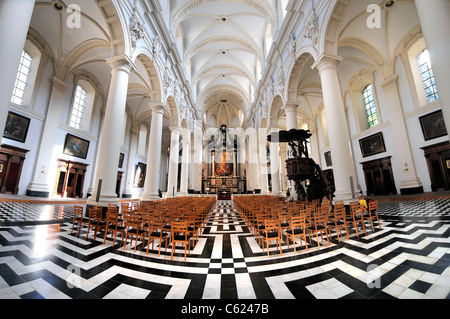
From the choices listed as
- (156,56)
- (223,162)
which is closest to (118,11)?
(156,56)

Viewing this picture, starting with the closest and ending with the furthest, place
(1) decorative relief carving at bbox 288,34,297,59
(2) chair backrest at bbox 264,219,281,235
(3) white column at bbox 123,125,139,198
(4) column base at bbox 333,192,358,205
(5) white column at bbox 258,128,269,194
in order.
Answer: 1. (2) chair backrest at bbox 264,219,281,235
2. (4) column base at bbox 333,192,358,205
3. (1) decorative relief carving at bbox 288,34,297,59
4. (5) white column at bbox 258,128,269,194
5. (3) white column at bbox 123,125,139,198

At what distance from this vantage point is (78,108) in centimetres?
1257

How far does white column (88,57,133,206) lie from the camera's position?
17.7ft

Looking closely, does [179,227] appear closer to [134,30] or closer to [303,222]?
[303,222]

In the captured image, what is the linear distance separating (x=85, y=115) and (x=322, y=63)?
15.8 metres

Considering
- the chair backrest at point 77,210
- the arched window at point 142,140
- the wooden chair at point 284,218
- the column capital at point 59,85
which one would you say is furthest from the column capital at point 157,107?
the arched window at point 142,140

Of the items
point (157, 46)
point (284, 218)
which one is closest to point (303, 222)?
point (284, 218)

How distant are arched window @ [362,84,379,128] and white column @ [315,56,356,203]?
8916 millimetres

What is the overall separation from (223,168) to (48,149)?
18885mm

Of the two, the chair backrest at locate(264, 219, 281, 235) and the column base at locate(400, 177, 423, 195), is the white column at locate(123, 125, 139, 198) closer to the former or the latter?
the chair backrest at locate(264, 219, 281, 235)

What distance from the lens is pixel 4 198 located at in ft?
25.4

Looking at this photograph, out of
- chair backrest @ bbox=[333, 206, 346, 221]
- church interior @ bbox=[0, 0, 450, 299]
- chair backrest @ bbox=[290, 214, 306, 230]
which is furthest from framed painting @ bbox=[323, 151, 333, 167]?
chair backrest @ bbox=[290, 214, 306, 230]

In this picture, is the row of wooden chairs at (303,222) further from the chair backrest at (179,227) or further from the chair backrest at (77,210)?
the chair backrest at (77,210)
